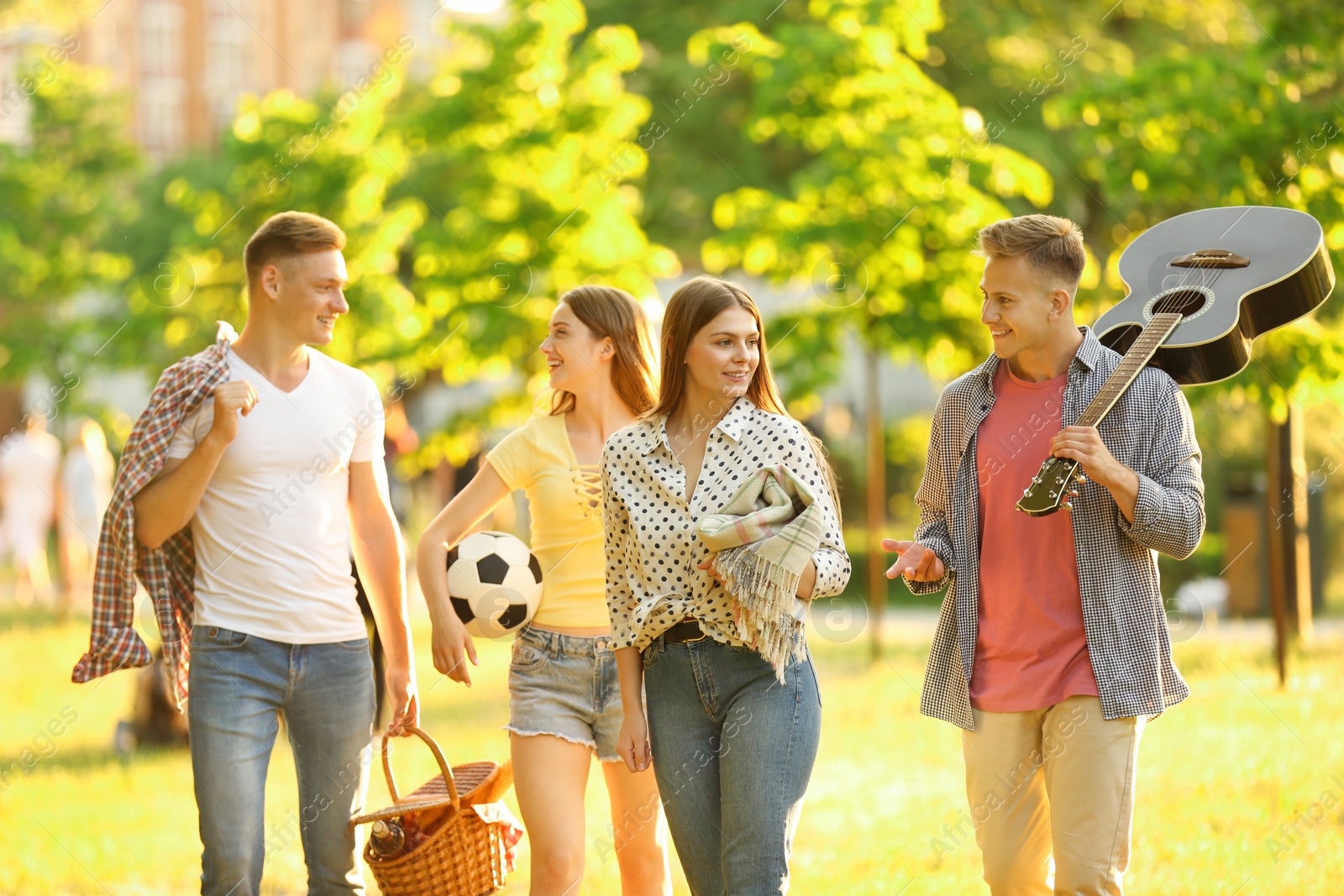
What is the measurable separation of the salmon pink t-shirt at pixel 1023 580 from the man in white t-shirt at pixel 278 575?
1722mm

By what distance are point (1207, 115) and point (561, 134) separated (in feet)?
17.8

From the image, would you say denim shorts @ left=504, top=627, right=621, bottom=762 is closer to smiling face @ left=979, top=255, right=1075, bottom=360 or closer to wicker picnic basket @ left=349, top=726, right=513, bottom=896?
wicker picnic basket @ left=349, top=726, right=513, bottom=896

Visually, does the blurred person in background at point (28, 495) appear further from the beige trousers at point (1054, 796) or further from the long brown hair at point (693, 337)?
the beige trousers at point (1054, 796)

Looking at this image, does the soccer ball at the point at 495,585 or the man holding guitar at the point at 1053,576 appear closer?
the man holding guitar at the point at 1053,576

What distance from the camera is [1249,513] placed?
13797 millimetres

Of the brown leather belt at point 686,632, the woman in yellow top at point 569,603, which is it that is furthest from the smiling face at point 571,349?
the brown leather belt at point 686,632

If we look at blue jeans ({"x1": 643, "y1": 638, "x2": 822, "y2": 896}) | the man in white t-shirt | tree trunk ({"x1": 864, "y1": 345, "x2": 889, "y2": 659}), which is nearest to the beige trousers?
blue jeans ({"x1": 643, "y1": 638, "x2": 822, "y2": 896})

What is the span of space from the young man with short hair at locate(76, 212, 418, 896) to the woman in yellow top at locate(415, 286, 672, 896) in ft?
1.09

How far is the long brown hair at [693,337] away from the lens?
3.69m

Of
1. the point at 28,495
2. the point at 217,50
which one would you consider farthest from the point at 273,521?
the point at 217,50

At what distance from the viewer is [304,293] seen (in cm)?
419

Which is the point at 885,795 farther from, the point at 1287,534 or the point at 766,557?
the point at 1287,534

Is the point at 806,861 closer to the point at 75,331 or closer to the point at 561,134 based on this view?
the point at 561,134

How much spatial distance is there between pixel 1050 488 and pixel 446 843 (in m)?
2.00
